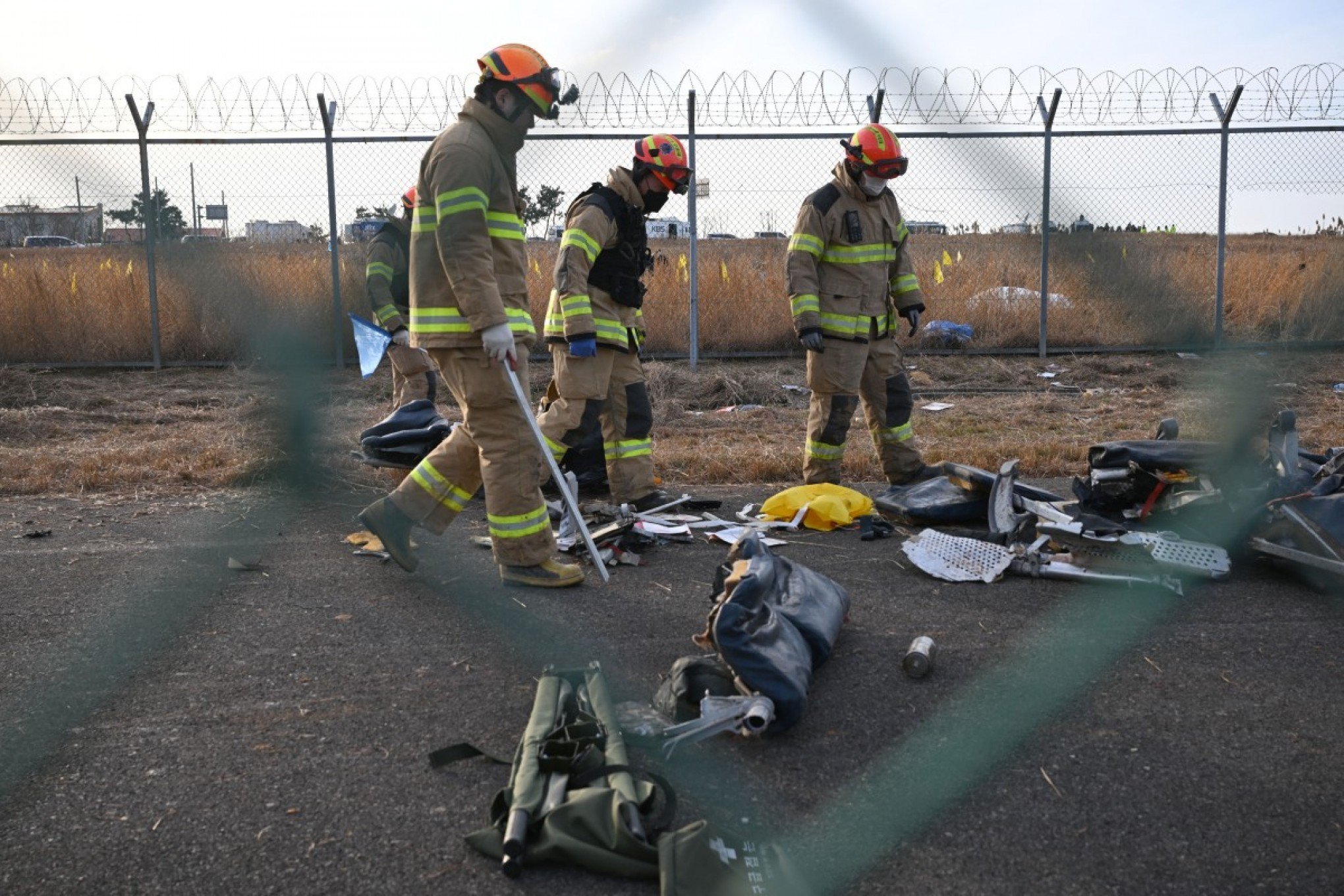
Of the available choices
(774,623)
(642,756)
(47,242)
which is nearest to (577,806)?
(642,756)

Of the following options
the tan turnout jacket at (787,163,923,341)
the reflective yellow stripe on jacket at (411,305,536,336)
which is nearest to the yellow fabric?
the tan turnout jacket at (787,163,923,341)

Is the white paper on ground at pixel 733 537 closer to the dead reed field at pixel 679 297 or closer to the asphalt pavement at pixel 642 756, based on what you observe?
the asphalt pavement at pixel 642 756

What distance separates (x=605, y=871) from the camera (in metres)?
2.41

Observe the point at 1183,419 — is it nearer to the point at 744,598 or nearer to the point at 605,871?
the point at 744,598

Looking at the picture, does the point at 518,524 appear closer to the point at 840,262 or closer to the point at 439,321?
the point at 439,321

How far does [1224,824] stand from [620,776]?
1.42 m

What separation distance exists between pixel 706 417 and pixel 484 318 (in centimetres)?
513

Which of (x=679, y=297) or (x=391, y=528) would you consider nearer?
(x=391, y=528)

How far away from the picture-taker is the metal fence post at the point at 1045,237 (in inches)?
400

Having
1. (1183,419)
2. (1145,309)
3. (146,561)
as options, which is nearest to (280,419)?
(146,561)

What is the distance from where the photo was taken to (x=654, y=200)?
19.2 ft

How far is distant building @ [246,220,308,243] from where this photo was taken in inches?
408

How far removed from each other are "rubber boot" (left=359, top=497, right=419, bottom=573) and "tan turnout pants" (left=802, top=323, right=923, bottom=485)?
8.33 feet

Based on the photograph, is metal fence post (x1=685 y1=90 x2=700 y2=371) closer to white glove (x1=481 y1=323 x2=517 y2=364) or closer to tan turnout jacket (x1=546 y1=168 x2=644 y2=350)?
tan turnout jacket (x1=546 y1=168 x2=644 y2=350)
